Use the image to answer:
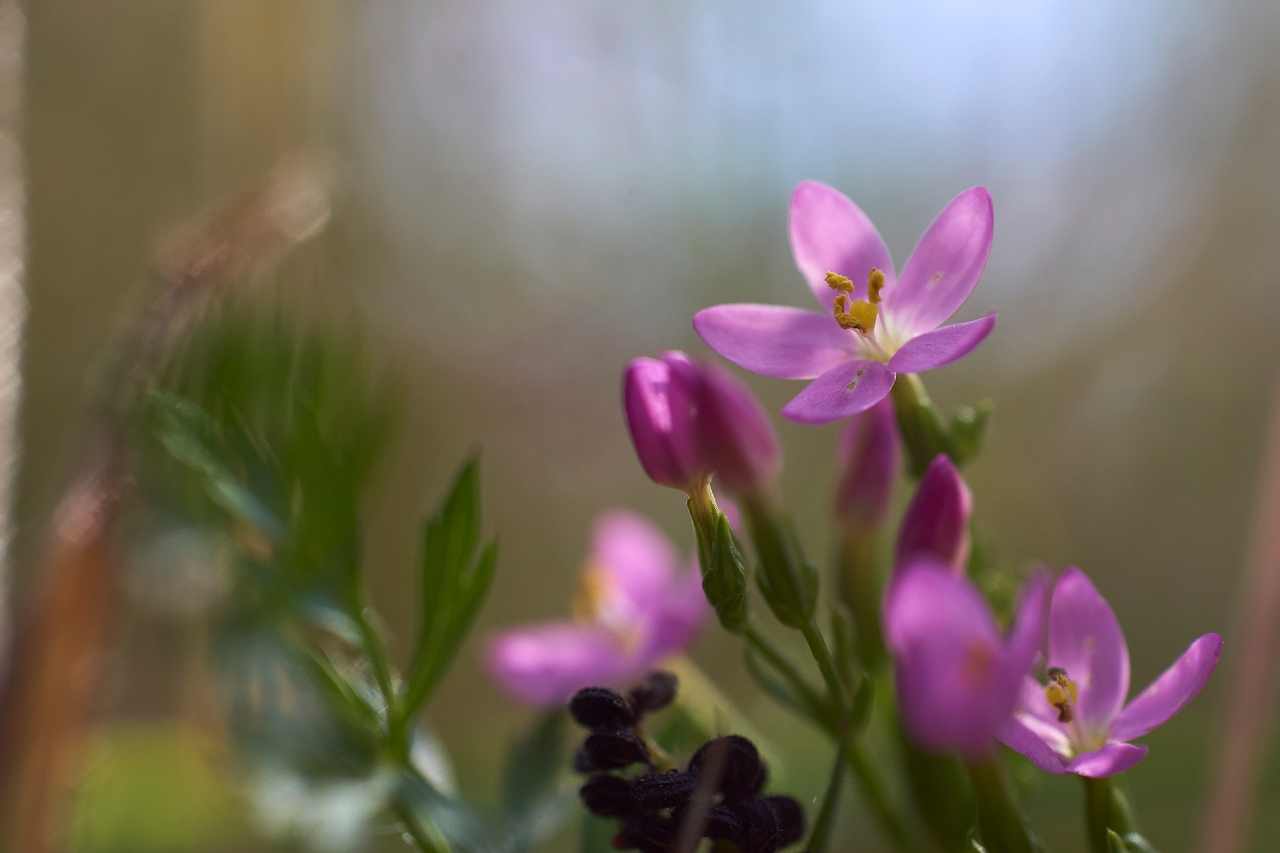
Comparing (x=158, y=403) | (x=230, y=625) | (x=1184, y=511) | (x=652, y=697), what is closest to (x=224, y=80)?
(x=230, y=625)

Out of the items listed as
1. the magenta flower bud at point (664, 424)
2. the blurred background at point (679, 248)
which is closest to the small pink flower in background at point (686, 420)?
the magenta flower bud at point (664, 424)

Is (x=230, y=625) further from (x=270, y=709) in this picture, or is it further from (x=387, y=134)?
(x=387, y=134)

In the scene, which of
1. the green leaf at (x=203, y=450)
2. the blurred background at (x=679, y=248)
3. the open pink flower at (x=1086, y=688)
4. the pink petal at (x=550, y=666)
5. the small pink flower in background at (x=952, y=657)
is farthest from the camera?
the blurred background at (x=679, y=248)

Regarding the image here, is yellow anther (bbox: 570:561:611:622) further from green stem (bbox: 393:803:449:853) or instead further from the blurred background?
the blurred background

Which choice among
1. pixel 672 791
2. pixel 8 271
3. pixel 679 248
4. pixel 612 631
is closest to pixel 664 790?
pixel 672 791

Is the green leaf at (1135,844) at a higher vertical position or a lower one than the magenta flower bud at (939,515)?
lower

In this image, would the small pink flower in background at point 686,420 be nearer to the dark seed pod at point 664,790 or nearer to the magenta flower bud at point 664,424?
the magenta flower bud at point 664,424

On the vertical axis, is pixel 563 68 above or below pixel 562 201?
above

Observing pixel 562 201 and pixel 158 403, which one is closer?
pixel 158 403
